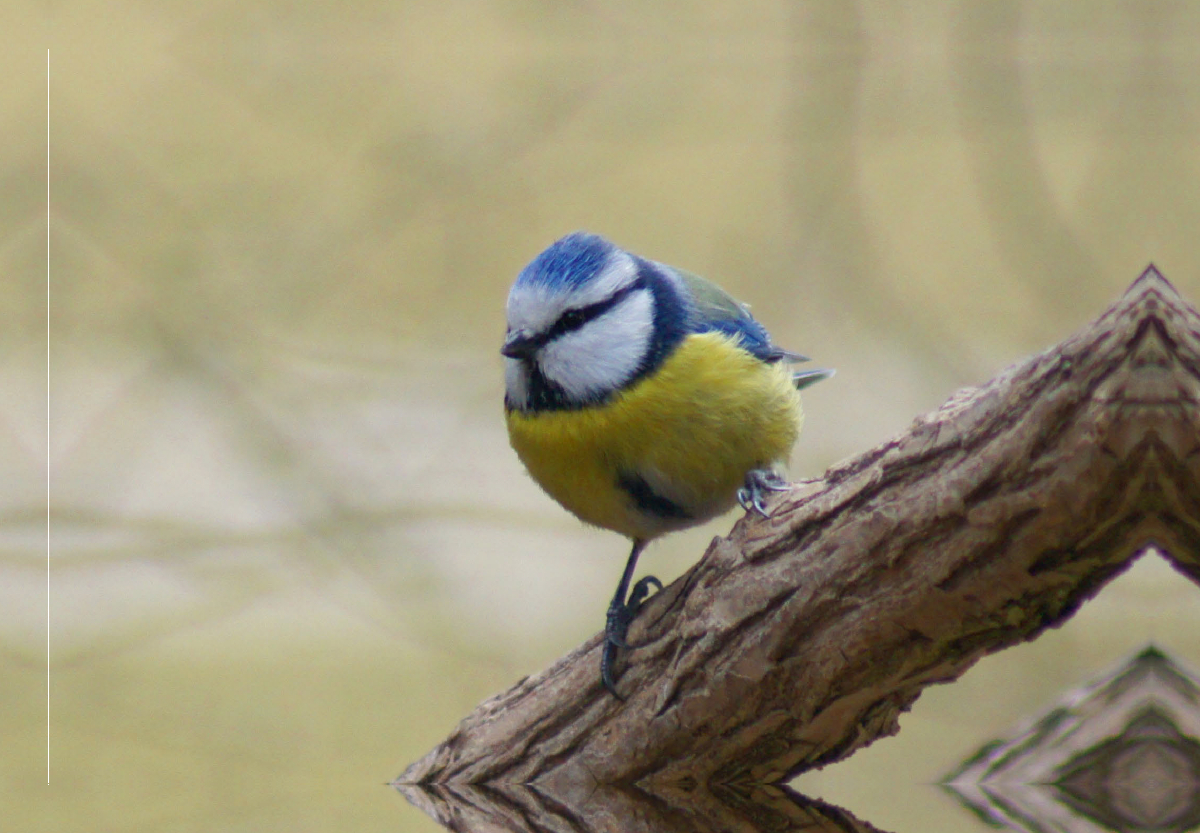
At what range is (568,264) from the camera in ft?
3.66

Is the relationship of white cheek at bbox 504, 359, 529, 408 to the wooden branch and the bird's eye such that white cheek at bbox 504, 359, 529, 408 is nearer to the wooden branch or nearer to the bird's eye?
the bird's eye

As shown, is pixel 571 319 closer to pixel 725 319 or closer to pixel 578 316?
pixel 578 316

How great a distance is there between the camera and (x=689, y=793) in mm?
1079

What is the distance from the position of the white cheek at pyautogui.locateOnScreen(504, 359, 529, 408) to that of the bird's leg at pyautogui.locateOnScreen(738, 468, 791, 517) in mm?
248

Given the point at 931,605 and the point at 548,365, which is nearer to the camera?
the point at 931,605

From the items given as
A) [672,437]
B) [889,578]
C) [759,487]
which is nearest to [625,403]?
[672,437]

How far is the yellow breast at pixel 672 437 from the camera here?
1091mm

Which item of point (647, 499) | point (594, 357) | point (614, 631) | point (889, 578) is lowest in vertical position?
point (889, 578)

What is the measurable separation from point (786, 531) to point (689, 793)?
1.03ft

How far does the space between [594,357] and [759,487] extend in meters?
0.22

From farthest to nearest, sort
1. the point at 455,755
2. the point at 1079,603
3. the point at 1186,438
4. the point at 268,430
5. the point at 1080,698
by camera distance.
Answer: the point at 268,430, the point at 455,755, the point at 1080,698, the point at 1079,603, the point at 1186,438

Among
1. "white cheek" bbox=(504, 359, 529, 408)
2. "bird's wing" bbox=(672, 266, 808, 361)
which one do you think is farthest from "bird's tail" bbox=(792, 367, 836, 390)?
"white cheek" bbox=(504, 359, 529, 408)

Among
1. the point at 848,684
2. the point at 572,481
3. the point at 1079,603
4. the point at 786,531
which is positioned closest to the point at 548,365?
the point at 572,481

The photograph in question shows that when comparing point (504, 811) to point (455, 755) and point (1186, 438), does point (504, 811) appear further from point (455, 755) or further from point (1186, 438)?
point (1186, 438)
